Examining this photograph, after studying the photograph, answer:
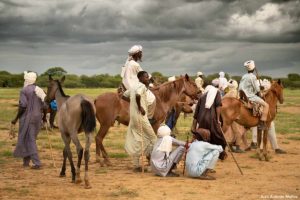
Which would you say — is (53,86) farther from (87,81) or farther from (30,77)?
(87,81)

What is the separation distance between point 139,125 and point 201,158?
177 centimetres

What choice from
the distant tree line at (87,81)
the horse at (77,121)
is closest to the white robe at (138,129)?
the horse at (77,121)

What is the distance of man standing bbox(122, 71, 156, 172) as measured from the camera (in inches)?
467

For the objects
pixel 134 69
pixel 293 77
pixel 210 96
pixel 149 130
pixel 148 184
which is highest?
pixel 293 77

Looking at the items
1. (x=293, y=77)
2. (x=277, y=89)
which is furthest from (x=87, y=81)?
(x=277, y=89)

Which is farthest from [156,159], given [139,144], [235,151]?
[235,151]

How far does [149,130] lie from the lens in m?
12.1

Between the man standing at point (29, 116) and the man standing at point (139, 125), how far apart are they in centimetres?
232

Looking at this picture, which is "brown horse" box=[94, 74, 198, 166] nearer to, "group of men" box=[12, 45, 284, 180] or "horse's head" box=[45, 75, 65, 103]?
"group of men" box=[12, 45, 284, 180]

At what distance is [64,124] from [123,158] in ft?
13.4

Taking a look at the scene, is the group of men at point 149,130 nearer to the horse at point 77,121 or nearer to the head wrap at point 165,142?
the head wrap at point 165,142

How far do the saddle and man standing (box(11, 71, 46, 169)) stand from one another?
5644 mm

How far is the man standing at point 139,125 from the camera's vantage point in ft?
38.9

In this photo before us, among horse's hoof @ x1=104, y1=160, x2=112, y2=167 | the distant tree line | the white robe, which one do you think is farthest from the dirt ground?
the distant tree line
